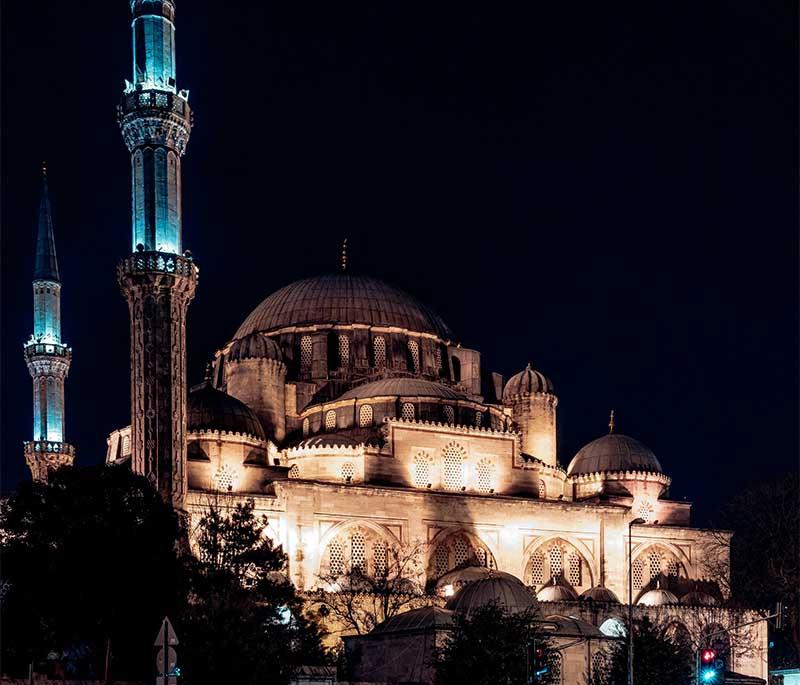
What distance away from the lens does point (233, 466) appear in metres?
50.0

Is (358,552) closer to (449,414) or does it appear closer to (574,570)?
(449,414)

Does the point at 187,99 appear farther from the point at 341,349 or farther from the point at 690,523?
the point at 690,523

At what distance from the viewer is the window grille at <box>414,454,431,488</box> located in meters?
51.0

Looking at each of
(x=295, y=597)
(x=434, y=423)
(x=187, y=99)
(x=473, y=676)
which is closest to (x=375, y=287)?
(x=434, y=423)

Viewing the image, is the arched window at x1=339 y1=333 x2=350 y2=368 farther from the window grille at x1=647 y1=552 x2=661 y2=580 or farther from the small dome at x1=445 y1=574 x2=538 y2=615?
the small dome at x1=445 y1=574 x2=538 y2=615

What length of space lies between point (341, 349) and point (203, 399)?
9.08m

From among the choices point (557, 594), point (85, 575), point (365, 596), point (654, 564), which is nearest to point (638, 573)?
point (654, 564)

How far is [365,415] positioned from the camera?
52.6m

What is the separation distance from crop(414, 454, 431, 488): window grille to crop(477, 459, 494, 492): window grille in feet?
6.05

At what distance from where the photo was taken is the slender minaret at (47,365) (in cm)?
5397

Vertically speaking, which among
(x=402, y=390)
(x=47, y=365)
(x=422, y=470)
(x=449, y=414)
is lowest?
(x=422, y=470)

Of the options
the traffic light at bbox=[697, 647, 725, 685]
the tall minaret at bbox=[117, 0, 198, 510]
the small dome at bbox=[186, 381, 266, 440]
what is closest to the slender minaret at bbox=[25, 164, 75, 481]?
the small dome at bbox=[186, 381, 266, 440]

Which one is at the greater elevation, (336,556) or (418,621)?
(336,556)

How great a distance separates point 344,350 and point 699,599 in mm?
15826
